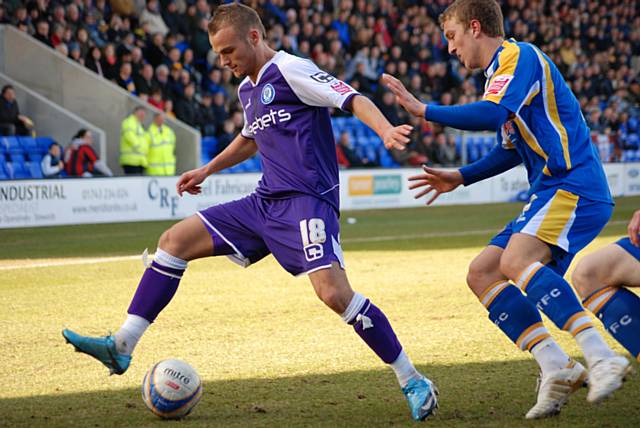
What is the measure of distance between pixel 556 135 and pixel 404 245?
886 centimetres

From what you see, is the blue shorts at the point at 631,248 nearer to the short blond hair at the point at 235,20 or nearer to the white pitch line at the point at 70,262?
the short blond hair at the point at 235,20

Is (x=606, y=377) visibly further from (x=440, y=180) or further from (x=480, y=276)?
(x=440, y=180)

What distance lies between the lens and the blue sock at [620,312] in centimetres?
474

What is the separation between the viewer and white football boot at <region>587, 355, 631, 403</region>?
14.4 feet

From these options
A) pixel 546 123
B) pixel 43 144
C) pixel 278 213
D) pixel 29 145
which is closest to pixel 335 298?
pixel 278 213

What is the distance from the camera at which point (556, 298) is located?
4.72 metres

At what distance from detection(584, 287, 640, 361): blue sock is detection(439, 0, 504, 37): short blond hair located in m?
1.39

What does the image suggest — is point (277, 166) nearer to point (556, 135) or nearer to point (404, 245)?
point (556, 135)

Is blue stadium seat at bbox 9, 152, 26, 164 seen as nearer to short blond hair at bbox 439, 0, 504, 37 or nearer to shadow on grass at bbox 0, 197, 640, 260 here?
shadow on grass at bbox 0, 197, 640, 260

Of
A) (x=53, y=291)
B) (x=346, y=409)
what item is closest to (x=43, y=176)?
(x=53, y=291)

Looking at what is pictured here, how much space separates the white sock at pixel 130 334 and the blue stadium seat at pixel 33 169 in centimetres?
1320

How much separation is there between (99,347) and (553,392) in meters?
2.26

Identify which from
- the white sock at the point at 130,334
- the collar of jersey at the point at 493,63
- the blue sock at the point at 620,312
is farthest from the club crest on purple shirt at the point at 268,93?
the blue sock at the point at 620,312

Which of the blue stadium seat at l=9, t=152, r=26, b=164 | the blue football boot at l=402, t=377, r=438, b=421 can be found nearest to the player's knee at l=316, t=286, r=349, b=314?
the blue football boot at l=402, t=377, r=438, b=421
